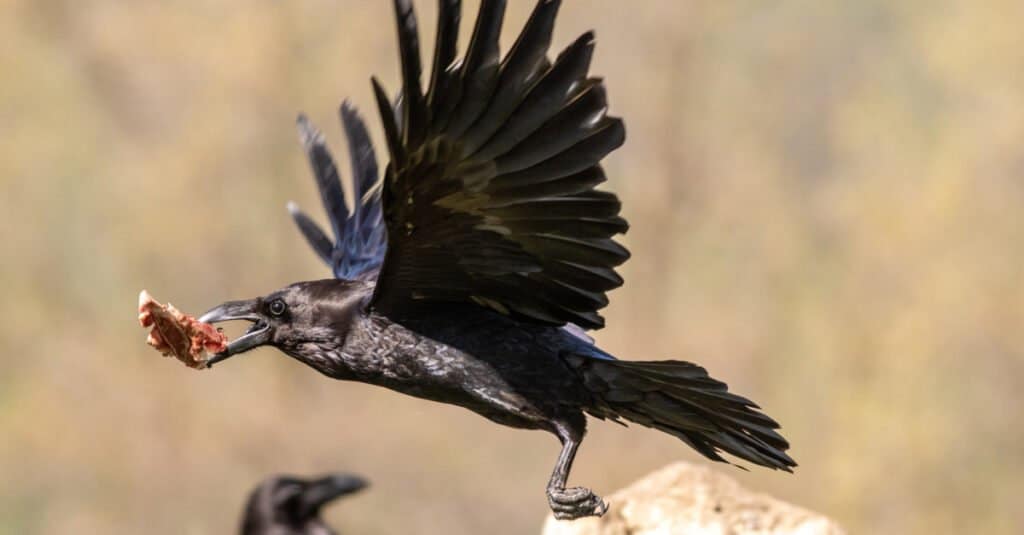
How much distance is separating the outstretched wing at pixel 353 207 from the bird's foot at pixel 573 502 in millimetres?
1591

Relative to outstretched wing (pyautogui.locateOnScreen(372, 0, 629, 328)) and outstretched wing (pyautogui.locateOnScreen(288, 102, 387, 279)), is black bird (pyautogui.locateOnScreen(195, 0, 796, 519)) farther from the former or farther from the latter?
outstretched wing (pyautogui.locateOnScreen(288, 102, 387, 279))

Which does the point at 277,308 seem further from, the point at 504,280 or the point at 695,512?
the point at 695,512

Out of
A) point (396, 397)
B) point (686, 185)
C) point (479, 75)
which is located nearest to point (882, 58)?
point (686, 185)

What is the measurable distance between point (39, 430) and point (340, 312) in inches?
320

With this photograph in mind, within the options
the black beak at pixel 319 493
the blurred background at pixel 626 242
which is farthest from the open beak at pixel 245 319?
the blurred background at pixel 626 242

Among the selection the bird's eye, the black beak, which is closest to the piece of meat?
the bird's eye

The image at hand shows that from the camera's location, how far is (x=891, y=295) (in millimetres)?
11234

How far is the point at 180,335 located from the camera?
5.23m

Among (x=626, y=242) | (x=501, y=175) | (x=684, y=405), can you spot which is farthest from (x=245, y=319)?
(x=626, y=242)

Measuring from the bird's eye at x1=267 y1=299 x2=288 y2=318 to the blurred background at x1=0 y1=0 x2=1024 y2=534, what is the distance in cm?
636

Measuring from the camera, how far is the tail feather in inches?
195

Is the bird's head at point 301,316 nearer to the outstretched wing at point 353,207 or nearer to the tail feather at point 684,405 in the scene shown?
the tail feather at point 684,405

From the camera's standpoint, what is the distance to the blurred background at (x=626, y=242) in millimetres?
11133

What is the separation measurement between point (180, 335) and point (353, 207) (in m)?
1.49
